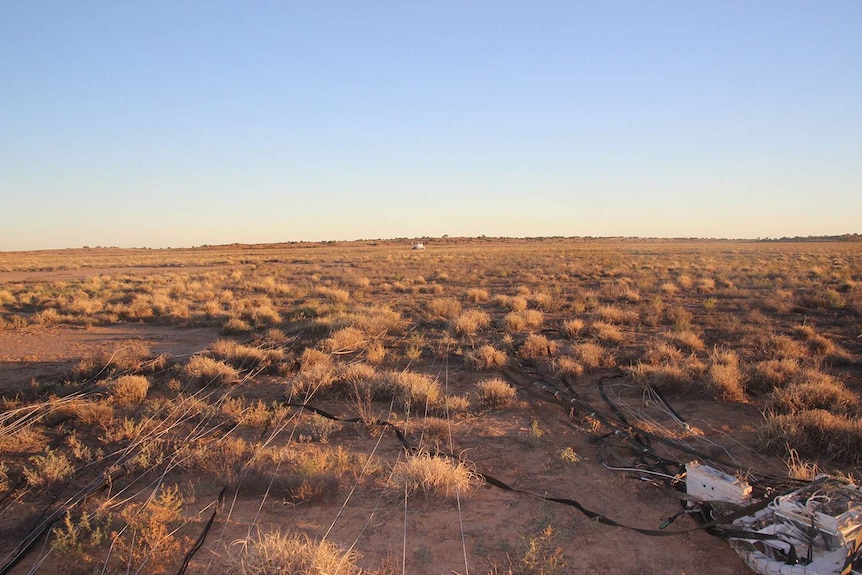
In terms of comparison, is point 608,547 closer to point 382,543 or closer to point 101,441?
point 382,543

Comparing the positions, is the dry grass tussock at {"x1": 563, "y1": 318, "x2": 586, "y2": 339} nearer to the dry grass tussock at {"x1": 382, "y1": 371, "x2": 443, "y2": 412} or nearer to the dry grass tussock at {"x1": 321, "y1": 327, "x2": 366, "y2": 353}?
the dry grass tussock at {"x1": 321, "y1": 327, "x2": 366, "y2": 353}

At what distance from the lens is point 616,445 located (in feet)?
20.1

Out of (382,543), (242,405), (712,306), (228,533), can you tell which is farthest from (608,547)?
(712,306)

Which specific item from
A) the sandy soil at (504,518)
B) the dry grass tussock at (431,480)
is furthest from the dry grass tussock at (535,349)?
the dry grass tussock at (431,480)

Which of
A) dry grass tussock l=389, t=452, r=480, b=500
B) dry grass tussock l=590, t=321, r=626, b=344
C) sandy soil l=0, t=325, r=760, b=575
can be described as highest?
dry grass tussock l=590, t=321, r=626, b=344

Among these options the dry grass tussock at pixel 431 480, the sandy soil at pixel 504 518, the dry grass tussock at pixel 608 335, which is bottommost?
the sandy soil at pixel 504 518

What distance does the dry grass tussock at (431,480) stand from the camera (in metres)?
4.89

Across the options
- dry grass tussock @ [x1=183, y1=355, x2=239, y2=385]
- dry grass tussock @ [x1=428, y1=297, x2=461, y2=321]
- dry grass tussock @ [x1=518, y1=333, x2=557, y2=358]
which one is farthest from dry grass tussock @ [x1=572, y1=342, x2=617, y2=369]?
dry grass tussock @ [x1=183, y1=355, x2=239, y2=385]

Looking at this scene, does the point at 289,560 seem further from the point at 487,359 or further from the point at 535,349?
the point at 535,349

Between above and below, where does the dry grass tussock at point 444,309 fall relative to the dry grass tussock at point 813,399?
above

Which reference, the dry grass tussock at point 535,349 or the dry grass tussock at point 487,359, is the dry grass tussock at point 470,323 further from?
the dry grass tussock at point 487,359

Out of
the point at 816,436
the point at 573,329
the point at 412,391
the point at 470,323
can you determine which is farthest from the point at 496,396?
the point at 573,329

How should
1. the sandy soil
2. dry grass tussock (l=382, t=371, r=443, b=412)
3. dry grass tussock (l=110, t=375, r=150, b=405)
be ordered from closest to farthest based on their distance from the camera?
the sandy soil
dry grass tussock (l=382, t=371, r=443, b=412)
dry grass tussock (l=110, t=375, r=150, b=405)

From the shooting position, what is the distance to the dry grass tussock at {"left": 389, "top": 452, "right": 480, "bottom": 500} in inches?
193
